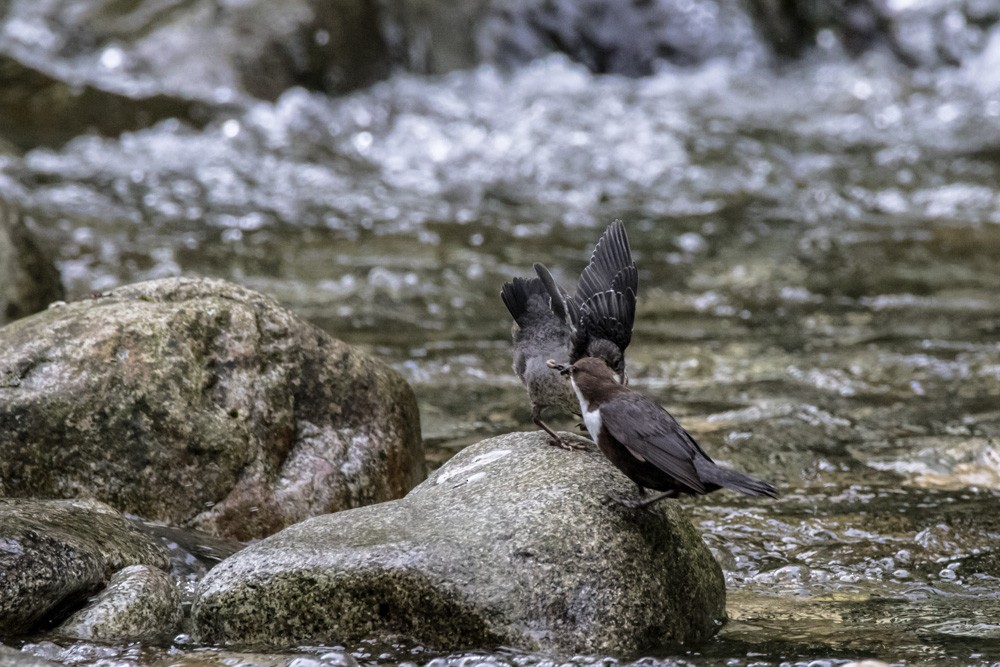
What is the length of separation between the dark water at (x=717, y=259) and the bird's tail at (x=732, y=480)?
1.54 feet

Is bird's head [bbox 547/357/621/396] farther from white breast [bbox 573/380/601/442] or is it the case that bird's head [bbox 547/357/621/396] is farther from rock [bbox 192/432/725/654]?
rock [bbox 192/432/725/654]

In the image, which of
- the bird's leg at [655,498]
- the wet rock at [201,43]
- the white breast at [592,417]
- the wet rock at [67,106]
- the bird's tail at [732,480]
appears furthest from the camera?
the wet rock at [201,43]

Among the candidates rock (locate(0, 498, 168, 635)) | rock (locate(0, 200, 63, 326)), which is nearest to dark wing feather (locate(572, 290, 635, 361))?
rock (locate(0, 498, 168, 635))

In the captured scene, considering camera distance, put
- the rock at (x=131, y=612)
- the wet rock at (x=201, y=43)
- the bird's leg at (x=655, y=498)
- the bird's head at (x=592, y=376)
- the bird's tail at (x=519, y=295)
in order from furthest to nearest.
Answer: the wet rock at (x=201, y=43) < the bird's tail at (x=519, y=295) < the bird's head at (x=592, y=376) < the bird's leg at (x=655, y=498) < the rock at (x=131, y=612)

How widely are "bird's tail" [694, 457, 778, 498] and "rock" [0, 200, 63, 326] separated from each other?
4287 mm

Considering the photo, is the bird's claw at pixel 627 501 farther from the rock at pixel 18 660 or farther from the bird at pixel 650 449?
the rock at pixel 18 660

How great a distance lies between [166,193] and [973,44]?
357 inches

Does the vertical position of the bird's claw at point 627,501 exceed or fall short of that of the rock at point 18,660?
it exceeds it

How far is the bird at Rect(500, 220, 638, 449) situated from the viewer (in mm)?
4750

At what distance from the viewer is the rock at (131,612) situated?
356 cm

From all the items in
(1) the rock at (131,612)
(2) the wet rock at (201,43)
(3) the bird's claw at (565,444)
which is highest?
(2) the wet rock at (201,43)

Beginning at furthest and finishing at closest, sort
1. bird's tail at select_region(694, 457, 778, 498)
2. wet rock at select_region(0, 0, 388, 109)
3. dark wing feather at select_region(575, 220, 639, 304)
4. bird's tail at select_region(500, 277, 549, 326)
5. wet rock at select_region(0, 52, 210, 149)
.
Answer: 1. wet rock at select_region(0, 0, 388, 109)
2. wet rock at select_region(0, 52, 210, 149)
3. bird's tail at select_region(500, 277, 549, 326)
4. dark wing feather at select_region(575, 220, 639, 304)
5. bird's tail at select_region(694, 457, 778, 498)

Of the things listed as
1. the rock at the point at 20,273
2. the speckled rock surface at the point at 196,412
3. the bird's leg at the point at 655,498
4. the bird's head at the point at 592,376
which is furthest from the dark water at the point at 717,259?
the rock at the point at 20,273

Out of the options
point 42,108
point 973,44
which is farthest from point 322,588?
point 973,44
